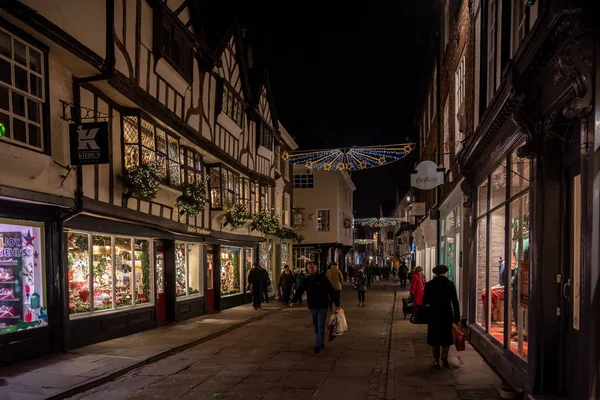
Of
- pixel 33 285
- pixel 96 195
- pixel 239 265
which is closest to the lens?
pixel 33 285

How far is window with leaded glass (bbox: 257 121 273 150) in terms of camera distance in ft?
74.8

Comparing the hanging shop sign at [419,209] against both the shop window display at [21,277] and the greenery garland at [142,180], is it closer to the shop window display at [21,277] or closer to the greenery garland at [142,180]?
the greenery garland at [142,180]

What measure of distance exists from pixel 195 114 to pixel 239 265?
8.07 m

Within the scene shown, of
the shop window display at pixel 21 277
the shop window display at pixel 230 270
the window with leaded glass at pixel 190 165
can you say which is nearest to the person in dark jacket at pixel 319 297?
the shop window display at pixel 21 277

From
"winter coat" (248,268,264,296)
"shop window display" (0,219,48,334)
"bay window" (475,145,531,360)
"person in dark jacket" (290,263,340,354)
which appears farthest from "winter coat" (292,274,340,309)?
"winter coat" (248,268,264,296)

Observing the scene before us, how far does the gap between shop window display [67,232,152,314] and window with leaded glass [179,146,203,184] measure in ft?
9.15

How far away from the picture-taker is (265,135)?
23.9m

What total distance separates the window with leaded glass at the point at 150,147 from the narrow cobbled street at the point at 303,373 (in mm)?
4793

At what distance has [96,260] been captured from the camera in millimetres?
11172

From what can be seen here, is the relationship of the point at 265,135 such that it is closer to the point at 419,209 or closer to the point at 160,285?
the point at 419,209

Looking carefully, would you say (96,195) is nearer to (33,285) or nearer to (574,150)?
(33,285)

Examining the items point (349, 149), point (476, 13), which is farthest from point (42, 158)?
point (349, 149)

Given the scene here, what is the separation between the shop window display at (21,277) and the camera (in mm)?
8648

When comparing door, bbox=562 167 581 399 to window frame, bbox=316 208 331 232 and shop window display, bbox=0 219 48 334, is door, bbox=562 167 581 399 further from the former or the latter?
window frame, bbox=316 208 331 232
